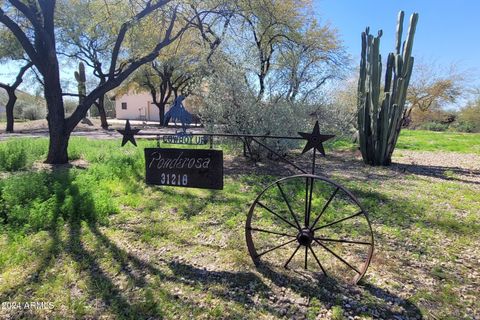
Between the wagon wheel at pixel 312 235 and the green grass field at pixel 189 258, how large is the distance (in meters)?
0.15

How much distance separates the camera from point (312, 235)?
2.69 meters

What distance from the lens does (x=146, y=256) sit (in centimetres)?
312

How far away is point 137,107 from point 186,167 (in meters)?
42.7

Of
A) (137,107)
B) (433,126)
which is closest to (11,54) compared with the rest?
(137,107)

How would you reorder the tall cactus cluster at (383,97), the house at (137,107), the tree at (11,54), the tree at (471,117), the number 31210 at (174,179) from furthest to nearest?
the house at (137,107), the tree at (471,117), the tree at (11,54), the tall cactus cluster at (383,97), the number 31210 at (174,179)

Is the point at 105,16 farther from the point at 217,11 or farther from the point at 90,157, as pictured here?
the point at 90,157

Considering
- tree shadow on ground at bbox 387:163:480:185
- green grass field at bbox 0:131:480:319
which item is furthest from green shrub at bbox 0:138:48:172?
tree shadow on ground at bbox 387:163:480:185

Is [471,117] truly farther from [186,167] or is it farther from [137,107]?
[137,107]

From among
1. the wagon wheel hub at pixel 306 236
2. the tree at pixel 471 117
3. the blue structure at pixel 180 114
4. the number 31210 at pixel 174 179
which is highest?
the tree at pixel 471 117

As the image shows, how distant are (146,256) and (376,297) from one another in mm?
2152

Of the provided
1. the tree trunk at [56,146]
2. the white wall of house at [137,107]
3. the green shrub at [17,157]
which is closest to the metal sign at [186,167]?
the green shrub at [17,157]

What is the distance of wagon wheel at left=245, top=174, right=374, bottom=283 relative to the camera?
270 centimetres

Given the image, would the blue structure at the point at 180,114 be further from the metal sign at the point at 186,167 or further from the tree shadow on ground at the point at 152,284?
the tree shadow on ground at the point at 152,284

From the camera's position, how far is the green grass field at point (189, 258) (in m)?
2.39
